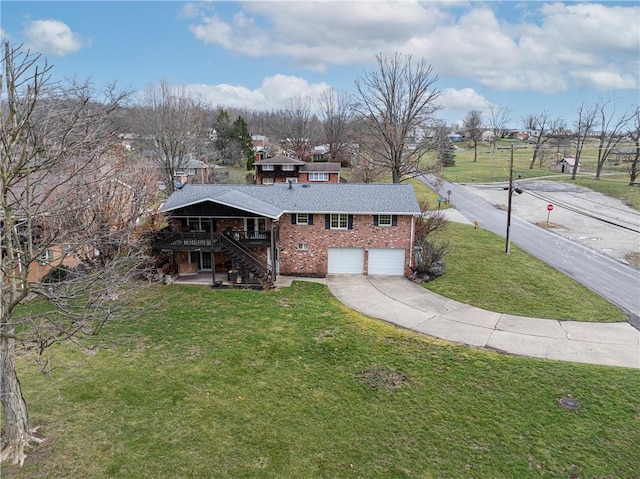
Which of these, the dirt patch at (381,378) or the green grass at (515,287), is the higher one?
the green grass at (515,287)

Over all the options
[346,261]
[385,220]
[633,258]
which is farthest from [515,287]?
[633,258]

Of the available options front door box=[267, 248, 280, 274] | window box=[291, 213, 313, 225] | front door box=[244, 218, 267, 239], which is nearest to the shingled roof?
window box=[291, 213, 313, 225]

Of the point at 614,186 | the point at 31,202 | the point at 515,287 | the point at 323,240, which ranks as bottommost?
the point at 515,287

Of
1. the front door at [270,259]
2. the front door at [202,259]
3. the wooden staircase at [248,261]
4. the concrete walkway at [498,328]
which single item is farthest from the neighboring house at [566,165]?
the front door at [202,259]

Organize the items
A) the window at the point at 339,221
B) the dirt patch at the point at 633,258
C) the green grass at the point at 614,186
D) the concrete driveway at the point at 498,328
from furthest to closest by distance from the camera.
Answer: the green grass at the point at 614,186 < the dirt patch at the point at 633,258 < the window at the point at 339,221 < the concrete driveway at the point at 498,328

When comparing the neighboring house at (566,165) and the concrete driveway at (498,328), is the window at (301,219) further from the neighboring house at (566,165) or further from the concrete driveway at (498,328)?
the neighboring house at (566,165)

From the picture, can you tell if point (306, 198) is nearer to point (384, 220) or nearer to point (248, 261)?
point (384, 220)

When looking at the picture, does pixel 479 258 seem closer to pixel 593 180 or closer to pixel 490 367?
pixel 490 367
